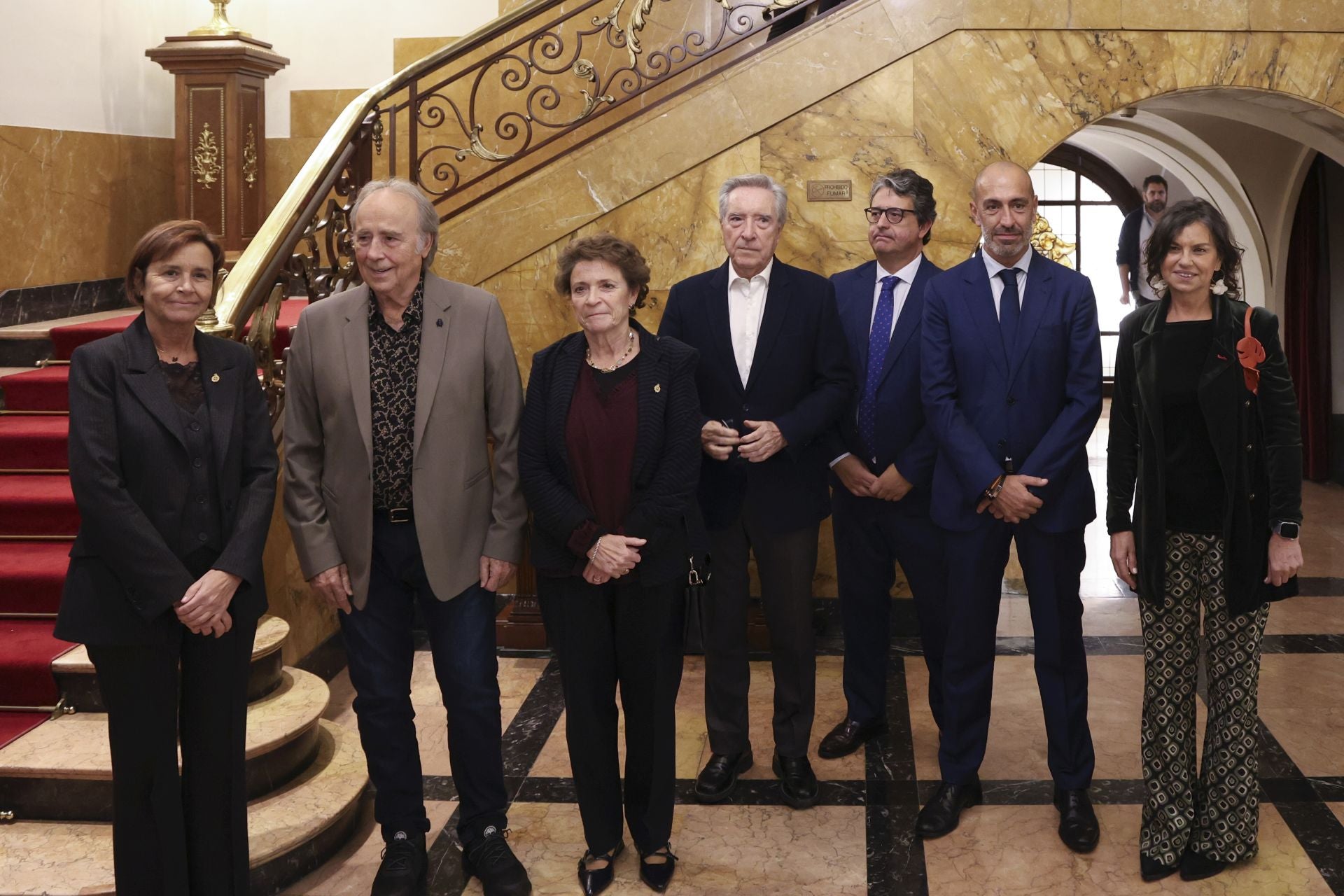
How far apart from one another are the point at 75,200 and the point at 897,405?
5.51 m

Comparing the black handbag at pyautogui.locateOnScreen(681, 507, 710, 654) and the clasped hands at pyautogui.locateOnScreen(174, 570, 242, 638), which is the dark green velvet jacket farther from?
the clasped hands at pyautogui.locateOnScreen(174, 570, 242, 638)

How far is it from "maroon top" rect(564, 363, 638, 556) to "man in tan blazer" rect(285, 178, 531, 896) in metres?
0.19

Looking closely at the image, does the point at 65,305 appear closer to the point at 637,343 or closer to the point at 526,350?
the point at 526,350

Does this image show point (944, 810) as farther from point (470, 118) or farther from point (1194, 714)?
point (470, 118)

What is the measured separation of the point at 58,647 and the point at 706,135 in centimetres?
342

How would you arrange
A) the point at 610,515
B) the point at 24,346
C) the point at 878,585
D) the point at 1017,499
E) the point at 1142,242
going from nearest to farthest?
the point at 610,515 < the point at 1017,499 < the point at 878,585 < the point at 24,346 < the point at 1142,242

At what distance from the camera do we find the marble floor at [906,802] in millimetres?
3551

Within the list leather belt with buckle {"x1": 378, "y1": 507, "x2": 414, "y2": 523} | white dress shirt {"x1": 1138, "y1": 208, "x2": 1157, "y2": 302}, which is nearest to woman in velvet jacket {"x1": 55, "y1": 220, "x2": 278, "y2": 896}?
leather belt with buckle {"x1": 378, "y1": 507, "x2": 414, "y2": 523}

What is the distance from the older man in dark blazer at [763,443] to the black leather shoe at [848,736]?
0.36 meters

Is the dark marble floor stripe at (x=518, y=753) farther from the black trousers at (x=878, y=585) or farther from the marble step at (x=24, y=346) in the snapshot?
the marble step at (x=24, y=346)

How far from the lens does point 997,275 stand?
3.78m

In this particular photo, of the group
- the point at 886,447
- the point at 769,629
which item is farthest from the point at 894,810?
the point at 886,447

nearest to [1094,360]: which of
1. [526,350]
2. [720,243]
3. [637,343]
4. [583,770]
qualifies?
[637,343]

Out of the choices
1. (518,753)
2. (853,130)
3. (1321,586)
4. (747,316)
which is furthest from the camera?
(1321,586)
